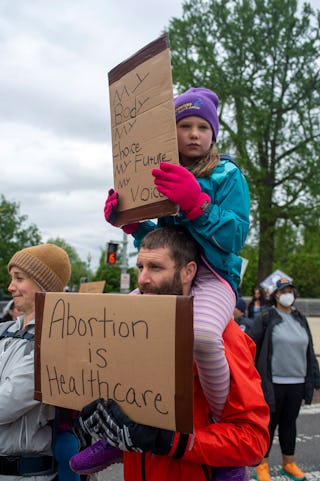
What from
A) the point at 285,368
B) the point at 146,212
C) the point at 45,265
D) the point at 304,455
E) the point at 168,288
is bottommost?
the point at 304,455

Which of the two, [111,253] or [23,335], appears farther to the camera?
[111,253]

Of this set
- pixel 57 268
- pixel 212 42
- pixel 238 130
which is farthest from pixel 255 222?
pixel 57 268

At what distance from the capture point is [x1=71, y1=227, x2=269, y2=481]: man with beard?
1728 mm

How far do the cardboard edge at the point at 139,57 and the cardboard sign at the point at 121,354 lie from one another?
964 mm

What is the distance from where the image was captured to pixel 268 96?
21.9 m

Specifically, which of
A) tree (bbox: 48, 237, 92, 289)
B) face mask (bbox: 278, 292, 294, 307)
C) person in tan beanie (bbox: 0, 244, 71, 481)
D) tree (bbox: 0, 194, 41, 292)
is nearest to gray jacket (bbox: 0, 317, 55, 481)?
person in tan beanie (bbox: 0, 244, 71, 481)

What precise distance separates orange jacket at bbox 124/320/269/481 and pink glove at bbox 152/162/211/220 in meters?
0.50

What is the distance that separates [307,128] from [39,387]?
21863mm

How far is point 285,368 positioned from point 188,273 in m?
3.76

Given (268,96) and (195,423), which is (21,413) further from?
(268,96)

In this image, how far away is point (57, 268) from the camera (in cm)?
284

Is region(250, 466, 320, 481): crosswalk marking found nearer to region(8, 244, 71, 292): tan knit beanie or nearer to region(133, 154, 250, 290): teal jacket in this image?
region(8, 244, 71, 292): tan knit beanie

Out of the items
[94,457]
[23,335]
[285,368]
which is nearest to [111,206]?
[23,335]

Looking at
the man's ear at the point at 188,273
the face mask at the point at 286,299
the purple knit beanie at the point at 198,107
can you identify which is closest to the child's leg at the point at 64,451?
the man's ear at the point at 188,273
